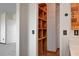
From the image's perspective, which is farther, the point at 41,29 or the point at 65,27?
the point at 41,29

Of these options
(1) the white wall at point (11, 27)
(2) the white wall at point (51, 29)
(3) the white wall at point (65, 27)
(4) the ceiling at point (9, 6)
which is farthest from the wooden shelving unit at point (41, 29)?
(3) the white wall at point (65, 27)

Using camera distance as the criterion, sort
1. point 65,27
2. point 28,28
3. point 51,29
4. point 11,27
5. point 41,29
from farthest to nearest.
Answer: point 11,27 → point 51,29 → point 41,29 → point 28,28 → point 65,27

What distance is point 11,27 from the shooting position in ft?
18.9

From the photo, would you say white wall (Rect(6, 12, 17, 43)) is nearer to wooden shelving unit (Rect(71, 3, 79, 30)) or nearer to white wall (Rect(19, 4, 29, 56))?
white wall (Rect(19, 4, 29, 56))

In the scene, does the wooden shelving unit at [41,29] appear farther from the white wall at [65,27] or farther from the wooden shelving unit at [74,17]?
the wooden shelving unit at [74,17]

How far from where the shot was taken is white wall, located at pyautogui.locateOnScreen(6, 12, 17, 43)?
5.52 metres

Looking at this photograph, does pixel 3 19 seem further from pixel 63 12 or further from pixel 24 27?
pixel 63 12

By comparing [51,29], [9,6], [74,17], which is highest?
[9,6]

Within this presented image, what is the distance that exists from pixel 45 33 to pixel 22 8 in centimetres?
220

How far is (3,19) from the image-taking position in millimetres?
6117

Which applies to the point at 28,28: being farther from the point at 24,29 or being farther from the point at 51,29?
the point at 51,29

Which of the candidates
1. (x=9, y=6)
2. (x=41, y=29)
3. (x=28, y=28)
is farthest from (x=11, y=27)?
(x=28, y=28)

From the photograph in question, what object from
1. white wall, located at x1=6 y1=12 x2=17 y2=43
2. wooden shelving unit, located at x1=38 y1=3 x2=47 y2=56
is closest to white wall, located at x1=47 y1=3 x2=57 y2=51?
wooden shelving unit, located at x1=38 y1=3 x2=47 y2=56

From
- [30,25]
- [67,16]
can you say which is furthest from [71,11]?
[30,25]
